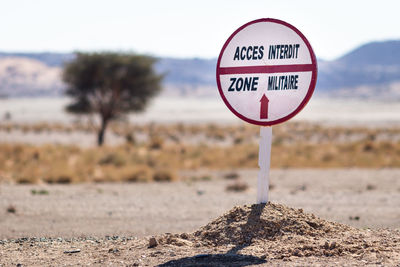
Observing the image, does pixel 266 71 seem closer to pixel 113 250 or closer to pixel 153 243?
pixel 153 243

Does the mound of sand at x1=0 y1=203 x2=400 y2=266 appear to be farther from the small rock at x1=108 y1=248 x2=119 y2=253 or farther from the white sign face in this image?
the white sign face

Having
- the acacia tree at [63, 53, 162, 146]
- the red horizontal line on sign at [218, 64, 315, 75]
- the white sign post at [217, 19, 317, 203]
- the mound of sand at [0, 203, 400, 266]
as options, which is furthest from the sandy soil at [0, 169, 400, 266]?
the acacia tree at [63, 53, 162, 146]

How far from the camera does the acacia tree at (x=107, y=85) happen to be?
1407 inches

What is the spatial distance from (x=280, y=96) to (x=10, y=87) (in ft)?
639

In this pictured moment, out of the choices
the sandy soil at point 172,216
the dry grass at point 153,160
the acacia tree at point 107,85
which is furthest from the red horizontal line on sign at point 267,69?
the acacia tree at point 107,85

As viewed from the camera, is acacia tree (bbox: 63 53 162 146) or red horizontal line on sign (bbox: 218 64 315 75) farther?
acacia tree (bbox: 63 53 162 146)

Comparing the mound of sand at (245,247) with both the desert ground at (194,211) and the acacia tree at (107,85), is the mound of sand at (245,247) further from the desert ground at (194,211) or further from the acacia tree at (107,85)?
the acacia tree at (107,85)

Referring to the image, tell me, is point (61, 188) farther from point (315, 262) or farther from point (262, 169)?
point (315, 262)

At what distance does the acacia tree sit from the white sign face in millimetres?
28976

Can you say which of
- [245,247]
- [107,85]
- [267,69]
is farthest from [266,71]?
[107,85]

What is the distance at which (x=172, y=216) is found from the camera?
1041cm

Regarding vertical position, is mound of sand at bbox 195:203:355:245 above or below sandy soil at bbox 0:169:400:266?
above

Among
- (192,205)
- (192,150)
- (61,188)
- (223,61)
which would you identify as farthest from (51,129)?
(223,61)

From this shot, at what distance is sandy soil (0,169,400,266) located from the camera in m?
6.03
